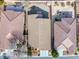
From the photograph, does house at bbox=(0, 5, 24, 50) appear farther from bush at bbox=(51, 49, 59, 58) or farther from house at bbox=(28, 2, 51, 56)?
bush at bbox=(51, 49, 59, 58)

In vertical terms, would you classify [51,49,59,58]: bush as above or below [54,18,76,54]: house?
below

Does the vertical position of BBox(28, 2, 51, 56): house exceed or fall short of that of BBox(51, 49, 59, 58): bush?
it exceeds it

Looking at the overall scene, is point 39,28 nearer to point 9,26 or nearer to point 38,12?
point 38,12

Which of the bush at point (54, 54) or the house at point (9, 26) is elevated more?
the house at point (9, 26)

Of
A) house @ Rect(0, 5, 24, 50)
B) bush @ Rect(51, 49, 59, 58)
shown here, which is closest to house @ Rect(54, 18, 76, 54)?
bush @ Rect(51, 49, 59, 58)

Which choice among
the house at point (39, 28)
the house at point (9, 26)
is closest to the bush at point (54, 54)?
the house at point (39, 28)

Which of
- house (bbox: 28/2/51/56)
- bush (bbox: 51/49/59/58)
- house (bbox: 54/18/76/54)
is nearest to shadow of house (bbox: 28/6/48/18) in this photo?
house (bbox: 28/2/51/56)

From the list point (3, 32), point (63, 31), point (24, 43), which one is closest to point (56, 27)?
point (63, 31)

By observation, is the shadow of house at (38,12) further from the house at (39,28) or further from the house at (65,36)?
the house at (65,36)

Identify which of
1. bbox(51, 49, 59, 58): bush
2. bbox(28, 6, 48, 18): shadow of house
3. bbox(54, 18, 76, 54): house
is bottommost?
bbox(51, 49, 59, 58): bush

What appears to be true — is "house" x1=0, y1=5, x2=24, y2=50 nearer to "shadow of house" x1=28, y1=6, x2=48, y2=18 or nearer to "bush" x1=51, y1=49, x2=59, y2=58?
"shadow of house" x1=28, y1=6, x2=48, y2=18

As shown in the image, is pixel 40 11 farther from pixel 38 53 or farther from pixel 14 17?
pixel 38 53
